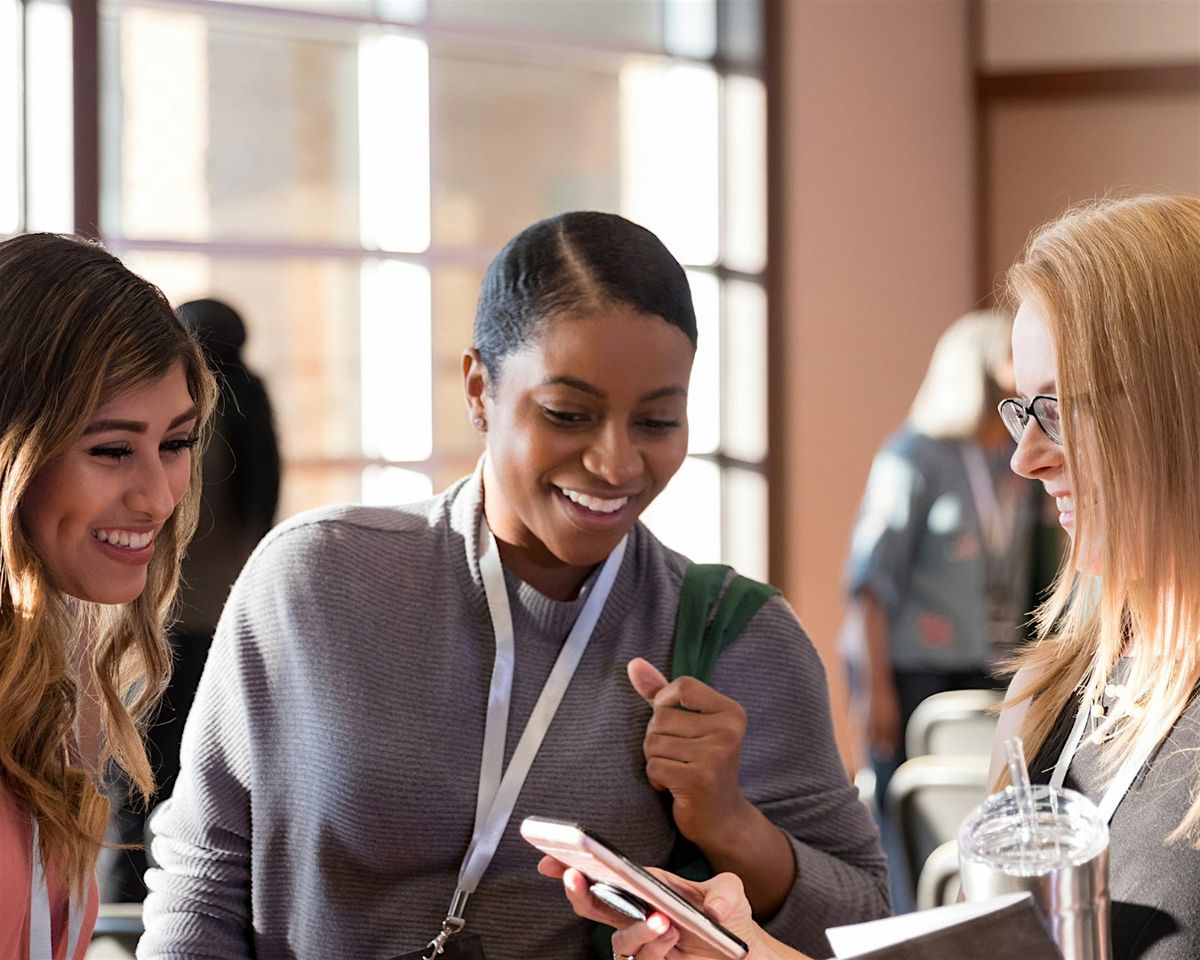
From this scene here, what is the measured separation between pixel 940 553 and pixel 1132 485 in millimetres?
3268

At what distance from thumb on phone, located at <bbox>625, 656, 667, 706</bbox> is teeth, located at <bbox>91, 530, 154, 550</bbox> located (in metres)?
0.56

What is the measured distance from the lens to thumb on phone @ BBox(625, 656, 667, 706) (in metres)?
1.65

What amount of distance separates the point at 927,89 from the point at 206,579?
412cm

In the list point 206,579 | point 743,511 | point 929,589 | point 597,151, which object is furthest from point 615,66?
point 206,579

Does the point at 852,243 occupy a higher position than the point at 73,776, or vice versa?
the point at 852,243

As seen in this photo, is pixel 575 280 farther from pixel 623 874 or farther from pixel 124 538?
pixel 623 874

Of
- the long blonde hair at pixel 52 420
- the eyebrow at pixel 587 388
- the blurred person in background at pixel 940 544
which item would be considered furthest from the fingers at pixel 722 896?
the blurred person in background at pixel 940 544

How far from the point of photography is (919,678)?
471 centimetres

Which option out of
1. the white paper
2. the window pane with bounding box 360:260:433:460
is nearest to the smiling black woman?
the white paper

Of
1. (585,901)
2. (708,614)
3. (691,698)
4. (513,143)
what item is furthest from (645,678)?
(513,143)

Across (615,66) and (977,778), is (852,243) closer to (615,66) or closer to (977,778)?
(615,66)

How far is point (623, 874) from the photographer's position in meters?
1.30

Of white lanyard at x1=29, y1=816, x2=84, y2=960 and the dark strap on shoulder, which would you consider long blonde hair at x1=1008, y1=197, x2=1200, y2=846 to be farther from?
white lanyard at x1=29, y1=816, x2=84, y2=960

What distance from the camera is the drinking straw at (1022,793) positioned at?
1.05 meters
